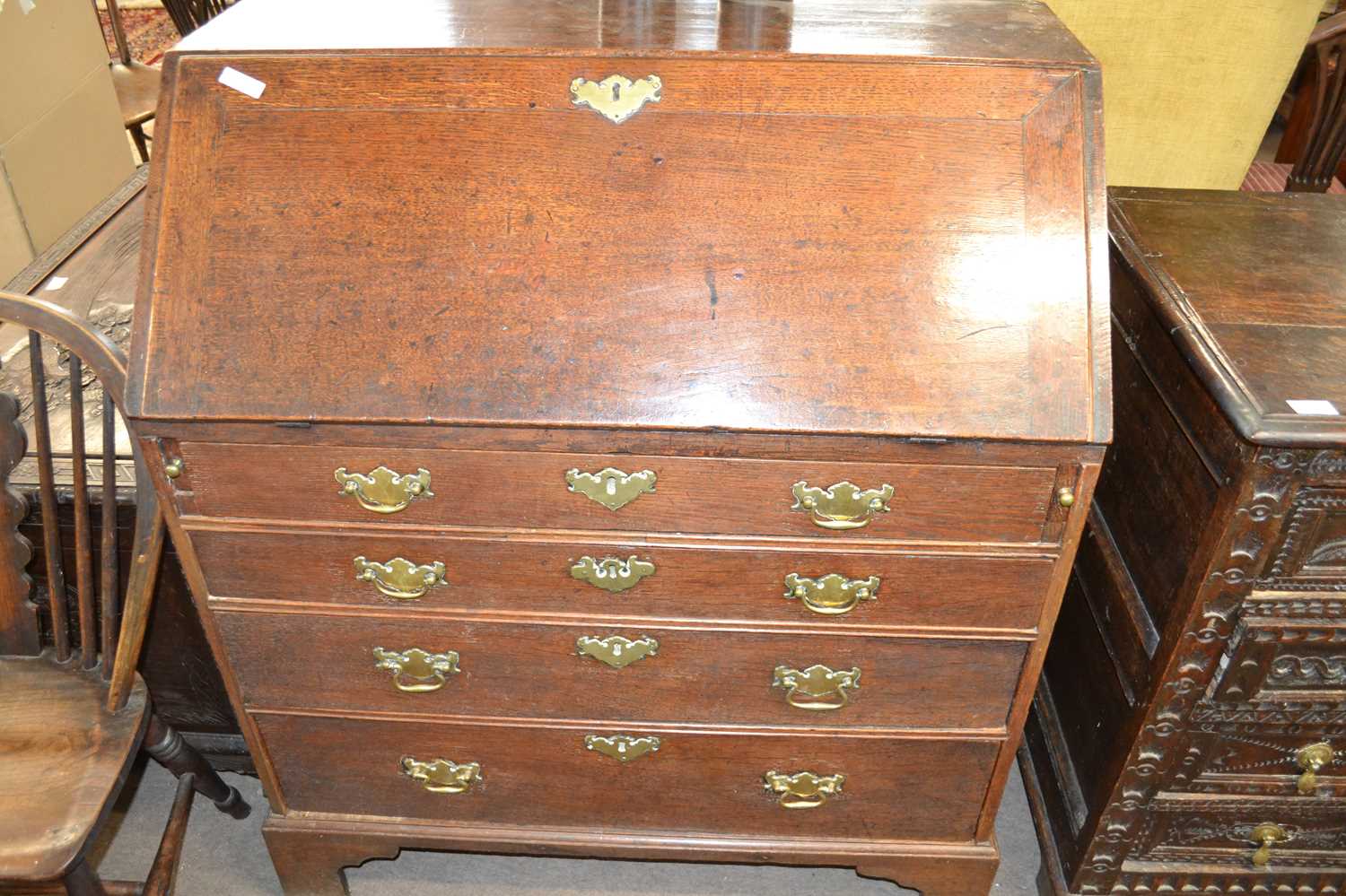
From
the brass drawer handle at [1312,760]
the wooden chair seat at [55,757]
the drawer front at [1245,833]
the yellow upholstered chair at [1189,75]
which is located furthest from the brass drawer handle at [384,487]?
the yellow upholstered chair at [1189,75]

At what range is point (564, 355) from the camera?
133 cm

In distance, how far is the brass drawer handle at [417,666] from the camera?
160cm

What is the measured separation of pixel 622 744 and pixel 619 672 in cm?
17

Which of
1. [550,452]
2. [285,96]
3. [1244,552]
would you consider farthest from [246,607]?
[1244,552]

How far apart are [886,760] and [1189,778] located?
1.63 feet

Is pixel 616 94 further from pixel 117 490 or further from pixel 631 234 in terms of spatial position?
pixel 117 490

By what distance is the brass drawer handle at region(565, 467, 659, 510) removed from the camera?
1369 millimetres

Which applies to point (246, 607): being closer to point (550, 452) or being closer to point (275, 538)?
point (275, 538)

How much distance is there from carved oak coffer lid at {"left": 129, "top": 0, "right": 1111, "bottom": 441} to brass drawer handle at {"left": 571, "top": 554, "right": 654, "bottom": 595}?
0.26 meters

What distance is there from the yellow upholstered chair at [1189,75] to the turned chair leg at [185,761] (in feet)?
7.77

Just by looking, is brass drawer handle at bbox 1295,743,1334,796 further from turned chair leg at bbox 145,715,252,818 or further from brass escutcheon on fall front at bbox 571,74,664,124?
turned chair leg at bbox 145,715,252,818

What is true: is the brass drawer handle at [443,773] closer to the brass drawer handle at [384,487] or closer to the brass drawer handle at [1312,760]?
the brass drawer handle at [384,487]

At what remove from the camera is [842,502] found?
1369 millimetres

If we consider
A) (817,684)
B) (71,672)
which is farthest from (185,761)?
(817,684)
